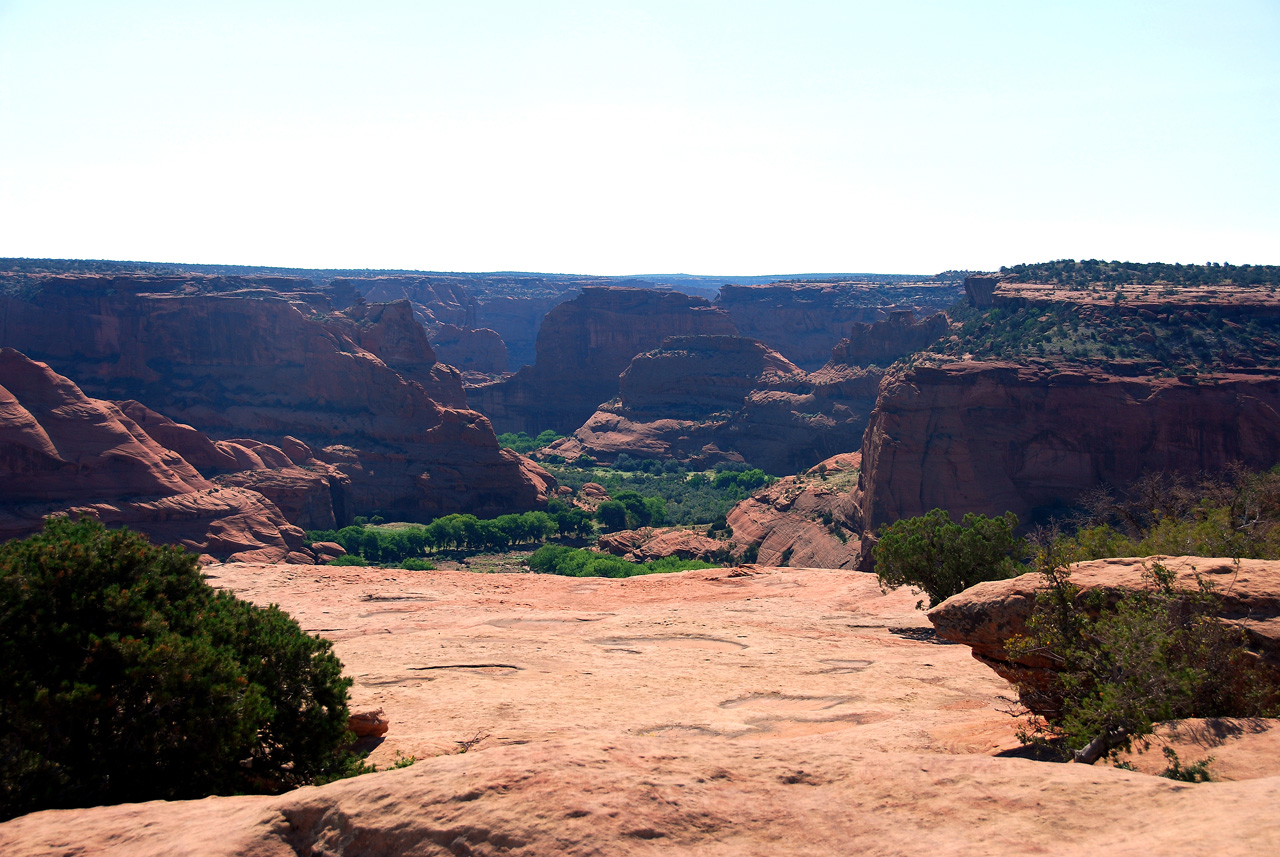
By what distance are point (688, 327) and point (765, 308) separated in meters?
30.4

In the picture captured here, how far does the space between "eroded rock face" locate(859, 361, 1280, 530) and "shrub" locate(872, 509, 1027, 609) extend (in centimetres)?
2331

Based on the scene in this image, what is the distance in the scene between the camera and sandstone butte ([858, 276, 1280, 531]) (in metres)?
46.0

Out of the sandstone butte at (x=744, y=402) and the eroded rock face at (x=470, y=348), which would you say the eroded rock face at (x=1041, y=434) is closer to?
the sandstone butte at (x=744, y=402)

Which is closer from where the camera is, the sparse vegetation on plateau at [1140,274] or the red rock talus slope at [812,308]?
the sparse vegetation on plateau at [1140,274]

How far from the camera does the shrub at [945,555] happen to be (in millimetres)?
25688

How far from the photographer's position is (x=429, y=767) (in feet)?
30.3

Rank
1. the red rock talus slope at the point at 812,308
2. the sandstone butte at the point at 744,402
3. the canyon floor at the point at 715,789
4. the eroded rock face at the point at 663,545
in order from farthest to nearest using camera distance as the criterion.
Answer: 1. the red rock talus slope at the point at 812,308
2. the sandstone butte at the point at 744,402
3. the eroded rock face at the point at 663,545
4. the canyon floor at the point at 715,789

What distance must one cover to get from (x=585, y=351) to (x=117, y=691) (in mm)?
135451

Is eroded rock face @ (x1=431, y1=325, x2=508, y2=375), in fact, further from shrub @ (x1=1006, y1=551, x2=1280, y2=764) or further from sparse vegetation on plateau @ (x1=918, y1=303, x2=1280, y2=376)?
shrub @ (x1=1006, y1=551, x2=1280, y2=764)

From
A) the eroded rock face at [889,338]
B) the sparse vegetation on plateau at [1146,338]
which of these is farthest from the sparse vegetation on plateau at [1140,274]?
the sparse vegetation on plateau at [1146,338]

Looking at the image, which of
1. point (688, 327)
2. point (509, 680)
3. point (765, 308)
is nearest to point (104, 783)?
point (509, 680)

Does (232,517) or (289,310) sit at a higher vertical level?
(289,310)

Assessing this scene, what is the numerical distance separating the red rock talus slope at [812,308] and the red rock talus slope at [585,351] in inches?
815

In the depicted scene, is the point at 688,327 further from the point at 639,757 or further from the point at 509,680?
the point at 639,757
